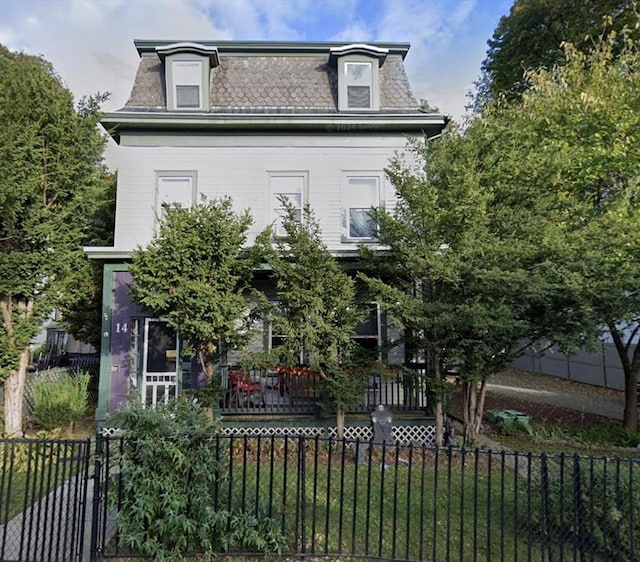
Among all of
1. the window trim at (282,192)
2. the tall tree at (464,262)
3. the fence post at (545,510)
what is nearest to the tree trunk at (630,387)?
the tall tree at (464,262)

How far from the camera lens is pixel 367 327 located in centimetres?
1067

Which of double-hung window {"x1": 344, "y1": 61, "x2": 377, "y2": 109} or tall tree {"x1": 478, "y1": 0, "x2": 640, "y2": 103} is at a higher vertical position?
tall tree {"x1": 478, "y1": 0, "x2": 640, "y2": 103}

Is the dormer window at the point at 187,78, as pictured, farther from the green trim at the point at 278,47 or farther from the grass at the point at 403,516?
the grass at the point at 403,516

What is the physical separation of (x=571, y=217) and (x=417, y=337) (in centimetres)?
434

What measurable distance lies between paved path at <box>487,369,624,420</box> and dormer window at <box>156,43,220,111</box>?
13410 millimetres

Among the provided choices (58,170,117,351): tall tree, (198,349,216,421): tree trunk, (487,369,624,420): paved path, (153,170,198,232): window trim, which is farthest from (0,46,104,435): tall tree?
(487,369,624,420): paved path

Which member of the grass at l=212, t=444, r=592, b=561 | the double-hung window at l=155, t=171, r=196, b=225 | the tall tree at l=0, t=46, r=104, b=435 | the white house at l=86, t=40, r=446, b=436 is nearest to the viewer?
the grass at l=212, t=444, r=592, b=561

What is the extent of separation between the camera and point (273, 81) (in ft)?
37.2

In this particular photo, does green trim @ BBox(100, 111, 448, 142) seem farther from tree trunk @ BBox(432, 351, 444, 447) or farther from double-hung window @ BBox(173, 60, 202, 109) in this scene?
tree trunk @ BBox(432, 351, 444, 447)

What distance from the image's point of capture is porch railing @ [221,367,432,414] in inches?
352

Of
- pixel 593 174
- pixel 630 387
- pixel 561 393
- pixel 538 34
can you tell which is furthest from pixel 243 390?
pixel 538 34

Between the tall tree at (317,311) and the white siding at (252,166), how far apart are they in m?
2.68

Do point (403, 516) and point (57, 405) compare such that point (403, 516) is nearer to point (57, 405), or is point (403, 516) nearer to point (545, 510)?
point (545, 510)

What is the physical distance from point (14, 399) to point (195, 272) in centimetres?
456
